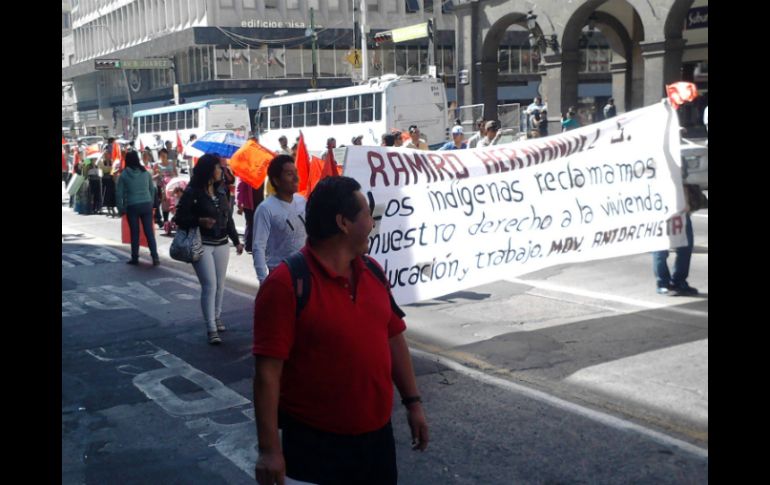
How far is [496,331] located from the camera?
8.26 meters

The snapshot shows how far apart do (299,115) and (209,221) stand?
30.9 meters

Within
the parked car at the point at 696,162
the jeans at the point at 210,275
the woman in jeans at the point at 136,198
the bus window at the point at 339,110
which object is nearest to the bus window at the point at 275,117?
the bus window at the point at 339,110

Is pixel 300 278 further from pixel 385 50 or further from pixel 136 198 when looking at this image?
pixel 385 50

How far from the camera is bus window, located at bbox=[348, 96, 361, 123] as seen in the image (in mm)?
34375

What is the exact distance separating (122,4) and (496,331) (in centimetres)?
8007

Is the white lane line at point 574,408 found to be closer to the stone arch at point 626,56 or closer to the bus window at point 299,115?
the stone arch at point 626,56

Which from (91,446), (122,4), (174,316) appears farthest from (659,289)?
(122,4)

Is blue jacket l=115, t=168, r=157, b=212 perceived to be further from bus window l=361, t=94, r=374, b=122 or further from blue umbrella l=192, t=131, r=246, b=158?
bus window l=361, t=94, r=374, b=122

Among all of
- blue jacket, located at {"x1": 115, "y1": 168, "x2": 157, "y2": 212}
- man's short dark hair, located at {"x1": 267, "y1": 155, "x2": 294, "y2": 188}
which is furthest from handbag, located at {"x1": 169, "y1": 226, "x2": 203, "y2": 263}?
→ blue jacket, located at {"x1": 115, "y1": 168, "x2": 157, "y2": 212}

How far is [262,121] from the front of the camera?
4212 centimetres

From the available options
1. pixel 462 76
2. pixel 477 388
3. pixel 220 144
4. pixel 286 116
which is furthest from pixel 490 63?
pixel 477 388

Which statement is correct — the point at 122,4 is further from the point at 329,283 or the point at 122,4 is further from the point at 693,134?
the point at 329,283

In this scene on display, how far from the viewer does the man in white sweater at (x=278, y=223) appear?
7062mm

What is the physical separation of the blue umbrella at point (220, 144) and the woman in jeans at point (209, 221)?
21.8 ft
